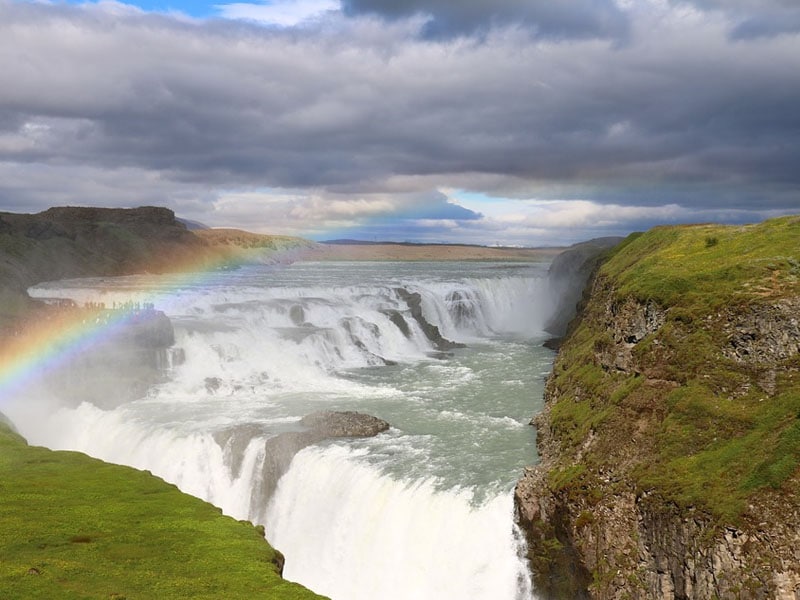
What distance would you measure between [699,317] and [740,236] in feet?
28.0

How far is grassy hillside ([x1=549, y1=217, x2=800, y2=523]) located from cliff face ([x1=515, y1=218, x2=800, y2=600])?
0.05 m

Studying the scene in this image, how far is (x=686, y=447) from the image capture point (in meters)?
19.8

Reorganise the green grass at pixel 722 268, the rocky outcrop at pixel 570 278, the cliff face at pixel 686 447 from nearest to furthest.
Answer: the cliff face at pixel 686 447 → the green grass at pixel 722 268 → the rocky outcrop at pixel 570 278

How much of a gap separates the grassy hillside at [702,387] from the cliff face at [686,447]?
5 cm

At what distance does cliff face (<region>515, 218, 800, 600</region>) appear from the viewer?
54.1 feet

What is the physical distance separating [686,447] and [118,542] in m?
16.4

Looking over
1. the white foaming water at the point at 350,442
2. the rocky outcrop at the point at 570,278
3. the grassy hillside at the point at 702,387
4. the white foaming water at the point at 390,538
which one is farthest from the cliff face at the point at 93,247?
the rocky outcrop at the point at 570,278

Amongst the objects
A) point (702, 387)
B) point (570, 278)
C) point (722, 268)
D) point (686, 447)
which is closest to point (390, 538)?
point (686, 447)

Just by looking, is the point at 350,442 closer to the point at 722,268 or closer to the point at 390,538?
the point at 390,538

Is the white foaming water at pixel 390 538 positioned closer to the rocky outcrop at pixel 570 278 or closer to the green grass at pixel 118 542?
the green grass at pixel 118 542

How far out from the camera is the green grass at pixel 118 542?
41.5 ft

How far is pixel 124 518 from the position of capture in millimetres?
16250

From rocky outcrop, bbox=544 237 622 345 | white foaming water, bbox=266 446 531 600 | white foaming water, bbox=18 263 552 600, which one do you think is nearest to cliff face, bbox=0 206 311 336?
white foaming water, bbox=18 263 552 600

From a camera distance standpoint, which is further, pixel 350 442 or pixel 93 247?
pixel 93 247
